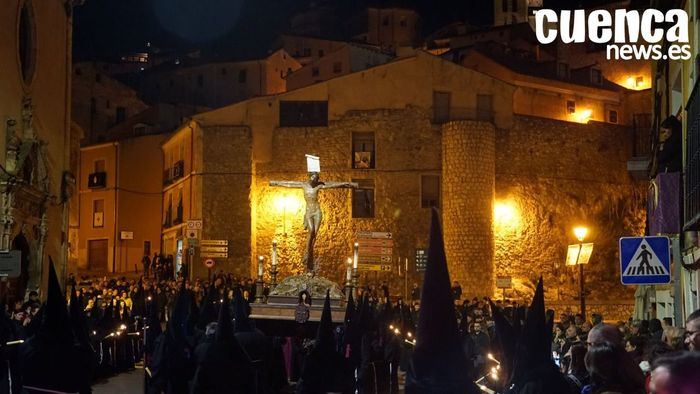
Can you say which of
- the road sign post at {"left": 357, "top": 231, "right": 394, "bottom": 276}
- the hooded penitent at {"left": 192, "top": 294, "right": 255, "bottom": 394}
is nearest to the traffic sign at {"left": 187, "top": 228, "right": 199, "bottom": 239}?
the road sign post at {"left": 357, "top": 231, "right": 394, "bottom": 276}

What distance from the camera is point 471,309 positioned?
93.4ft

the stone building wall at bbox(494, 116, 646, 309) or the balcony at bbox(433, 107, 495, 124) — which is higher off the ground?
the balcony at bbox(433, 107, 495, 124)

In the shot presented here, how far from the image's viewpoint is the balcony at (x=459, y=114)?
4525 centimetres

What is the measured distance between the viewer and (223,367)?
830 cm

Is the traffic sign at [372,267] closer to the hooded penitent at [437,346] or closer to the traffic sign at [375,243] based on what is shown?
the traffic sign at [375,243]

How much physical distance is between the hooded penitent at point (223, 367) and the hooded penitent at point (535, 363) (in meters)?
2.65

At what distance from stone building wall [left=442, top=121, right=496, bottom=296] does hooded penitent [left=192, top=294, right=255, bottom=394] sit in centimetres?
3488

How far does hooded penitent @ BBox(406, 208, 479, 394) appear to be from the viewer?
5.44m

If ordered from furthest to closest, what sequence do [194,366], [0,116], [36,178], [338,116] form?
[338,116], [36,178], [0,116], [194,366]

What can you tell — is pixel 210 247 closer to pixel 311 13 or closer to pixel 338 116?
pixel 338 116

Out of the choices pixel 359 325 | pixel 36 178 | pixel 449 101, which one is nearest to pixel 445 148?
pixel 449 101

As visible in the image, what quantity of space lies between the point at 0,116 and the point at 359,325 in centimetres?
1777

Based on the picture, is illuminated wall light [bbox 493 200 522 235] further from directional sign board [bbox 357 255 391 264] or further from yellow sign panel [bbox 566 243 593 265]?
yellow sign panel [bbox 566 243 593 265]

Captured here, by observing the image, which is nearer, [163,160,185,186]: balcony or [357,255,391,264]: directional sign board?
[357,255,391,264]: directional sign board
